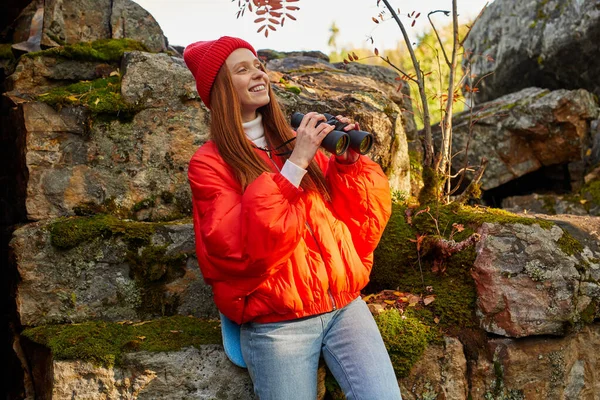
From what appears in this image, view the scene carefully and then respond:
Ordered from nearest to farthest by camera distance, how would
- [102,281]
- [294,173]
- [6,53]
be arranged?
[294,173], [102,281], [6,53]

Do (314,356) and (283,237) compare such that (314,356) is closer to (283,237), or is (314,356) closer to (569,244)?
(283,237)

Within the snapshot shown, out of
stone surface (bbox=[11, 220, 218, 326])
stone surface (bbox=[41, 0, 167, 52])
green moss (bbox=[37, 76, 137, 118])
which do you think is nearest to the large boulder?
stone surface (bbox=[41, 0, 167, 52])

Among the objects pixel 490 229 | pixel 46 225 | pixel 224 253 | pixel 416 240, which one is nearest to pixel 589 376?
pixel 490 229

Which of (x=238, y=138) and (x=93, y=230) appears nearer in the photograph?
(x=238, y=138)

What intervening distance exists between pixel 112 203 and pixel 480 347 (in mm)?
2695

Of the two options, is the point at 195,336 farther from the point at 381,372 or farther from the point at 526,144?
the point at 526,144

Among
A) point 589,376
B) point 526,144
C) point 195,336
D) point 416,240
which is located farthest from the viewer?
point 526,144

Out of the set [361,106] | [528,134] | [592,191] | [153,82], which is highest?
[153,82]

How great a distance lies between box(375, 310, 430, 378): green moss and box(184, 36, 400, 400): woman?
0.42m

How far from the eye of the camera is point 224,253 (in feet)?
8.61

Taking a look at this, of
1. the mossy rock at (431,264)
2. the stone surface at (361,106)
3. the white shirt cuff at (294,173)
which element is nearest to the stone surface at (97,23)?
the stone surface at (361,106)

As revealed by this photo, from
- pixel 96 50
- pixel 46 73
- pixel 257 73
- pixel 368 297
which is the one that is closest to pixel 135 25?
pixel 96 50

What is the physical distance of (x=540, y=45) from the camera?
713 cm

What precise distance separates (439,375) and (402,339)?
332 mm
